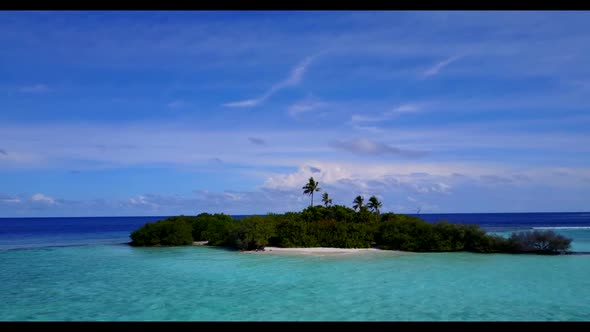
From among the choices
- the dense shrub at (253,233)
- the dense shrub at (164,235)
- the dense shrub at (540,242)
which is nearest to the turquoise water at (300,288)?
the dense shrub at (540,242)

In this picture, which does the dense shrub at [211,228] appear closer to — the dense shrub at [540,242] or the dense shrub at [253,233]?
the dense shrub at [253,233]

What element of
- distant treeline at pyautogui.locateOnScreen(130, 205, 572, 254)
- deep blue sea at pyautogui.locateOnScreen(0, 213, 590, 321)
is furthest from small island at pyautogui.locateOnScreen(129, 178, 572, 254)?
deep blue sea at pyautogui.locateOnScreen(0, 213, 590, 321)

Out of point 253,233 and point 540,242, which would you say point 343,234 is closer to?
point 253,233

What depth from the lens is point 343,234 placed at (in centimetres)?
3709

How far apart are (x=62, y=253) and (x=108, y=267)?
11900mm

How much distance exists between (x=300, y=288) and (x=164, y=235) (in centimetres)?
2758

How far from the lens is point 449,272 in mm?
23562

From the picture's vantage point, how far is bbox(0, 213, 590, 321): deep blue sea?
14469 mm

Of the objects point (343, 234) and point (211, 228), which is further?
point (211, 228)

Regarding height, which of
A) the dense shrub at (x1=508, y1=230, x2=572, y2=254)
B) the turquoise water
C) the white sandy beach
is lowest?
the turquoise water

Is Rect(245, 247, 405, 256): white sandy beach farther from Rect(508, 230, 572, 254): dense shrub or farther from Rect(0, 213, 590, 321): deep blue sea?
Rect(508, 230, 572, 254): dense shrub

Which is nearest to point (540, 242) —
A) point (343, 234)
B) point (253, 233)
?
point (343, 234)
